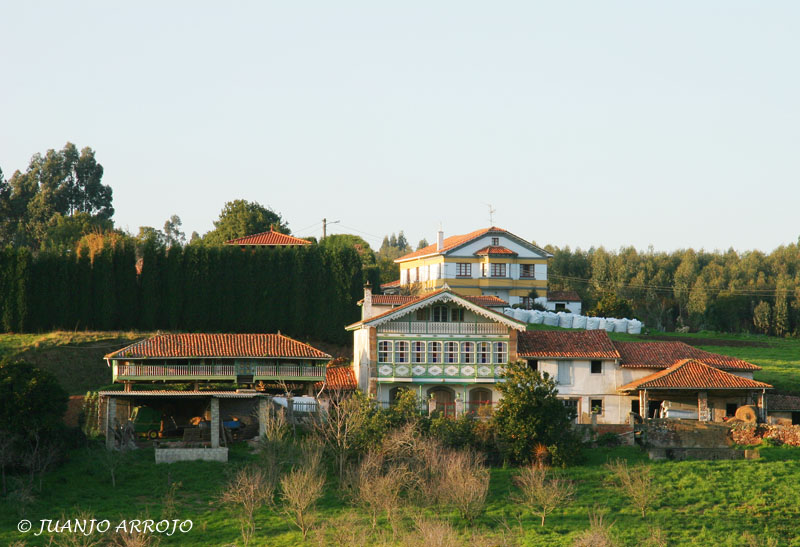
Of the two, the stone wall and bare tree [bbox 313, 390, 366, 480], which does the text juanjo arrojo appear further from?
bare tree [bbox 313, 390, 366, 480]

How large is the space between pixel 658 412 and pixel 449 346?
10376 mm

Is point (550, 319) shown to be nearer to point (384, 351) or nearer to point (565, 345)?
point (565, 345)

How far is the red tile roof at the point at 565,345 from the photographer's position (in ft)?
167

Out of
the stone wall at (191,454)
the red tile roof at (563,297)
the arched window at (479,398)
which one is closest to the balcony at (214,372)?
the stone wall at (191,454)

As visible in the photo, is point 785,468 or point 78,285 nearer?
point 785,468

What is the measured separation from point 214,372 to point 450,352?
11364 mm

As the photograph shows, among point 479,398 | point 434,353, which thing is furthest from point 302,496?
point 479,398

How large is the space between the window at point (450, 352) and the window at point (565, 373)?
5.05 meters

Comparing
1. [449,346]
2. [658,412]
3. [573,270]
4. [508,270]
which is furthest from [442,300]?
[573,270]

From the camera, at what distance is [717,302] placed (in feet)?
297

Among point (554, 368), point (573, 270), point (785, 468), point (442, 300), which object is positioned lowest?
point (785, 468)

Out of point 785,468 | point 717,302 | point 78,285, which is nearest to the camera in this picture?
point 785,468

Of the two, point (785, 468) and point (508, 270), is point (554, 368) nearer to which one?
point (785, 468)

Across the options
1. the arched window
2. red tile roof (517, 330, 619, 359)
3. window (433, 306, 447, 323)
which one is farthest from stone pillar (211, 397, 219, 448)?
red tile roof (517, 330, 619, 359)
